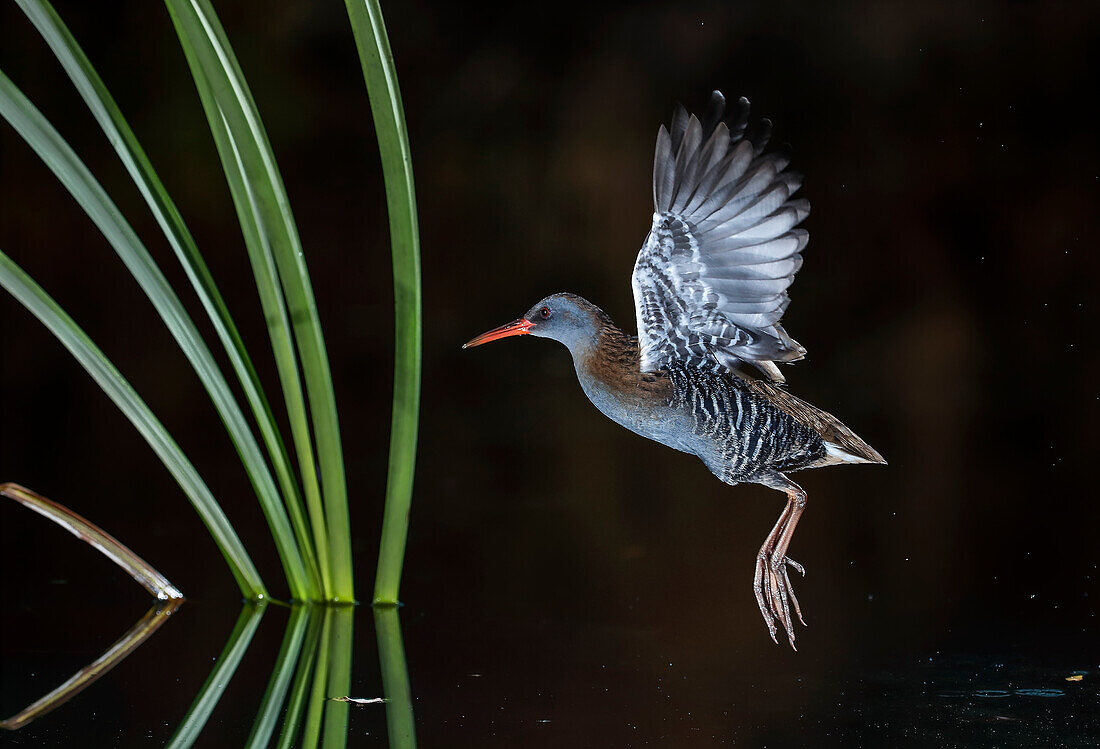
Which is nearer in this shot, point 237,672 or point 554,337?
point 237,672

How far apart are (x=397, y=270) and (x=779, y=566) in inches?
20.0

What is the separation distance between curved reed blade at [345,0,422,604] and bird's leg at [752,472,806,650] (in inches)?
15.3

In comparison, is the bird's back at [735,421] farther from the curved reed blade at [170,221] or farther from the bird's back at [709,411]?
the curved reed blade at [170,221]

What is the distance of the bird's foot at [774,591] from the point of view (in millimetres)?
1105

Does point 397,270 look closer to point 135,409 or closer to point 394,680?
point 135,409

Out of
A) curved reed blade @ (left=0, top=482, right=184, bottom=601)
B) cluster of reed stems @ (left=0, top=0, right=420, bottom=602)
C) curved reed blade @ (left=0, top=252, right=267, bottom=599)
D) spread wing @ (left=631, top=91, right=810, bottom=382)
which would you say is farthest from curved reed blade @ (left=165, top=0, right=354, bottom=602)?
spread wing @ (left=631, top=91, right=810, bottom=382)

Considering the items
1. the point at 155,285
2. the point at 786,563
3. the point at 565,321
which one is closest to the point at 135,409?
the point at 155,285

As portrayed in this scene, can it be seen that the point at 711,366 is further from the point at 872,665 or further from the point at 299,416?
the point at 299,416

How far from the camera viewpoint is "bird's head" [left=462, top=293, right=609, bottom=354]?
1086 mm

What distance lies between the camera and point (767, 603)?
3.74ft

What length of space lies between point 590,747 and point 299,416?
0.54 meters

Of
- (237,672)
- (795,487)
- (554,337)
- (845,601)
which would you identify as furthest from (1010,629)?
(237,672)

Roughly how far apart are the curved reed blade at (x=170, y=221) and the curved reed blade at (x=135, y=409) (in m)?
0.07

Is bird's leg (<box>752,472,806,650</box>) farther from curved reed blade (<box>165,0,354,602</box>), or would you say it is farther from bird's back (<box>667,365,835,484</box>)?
curved reed blade (<box>165,0,354,602</box>)
